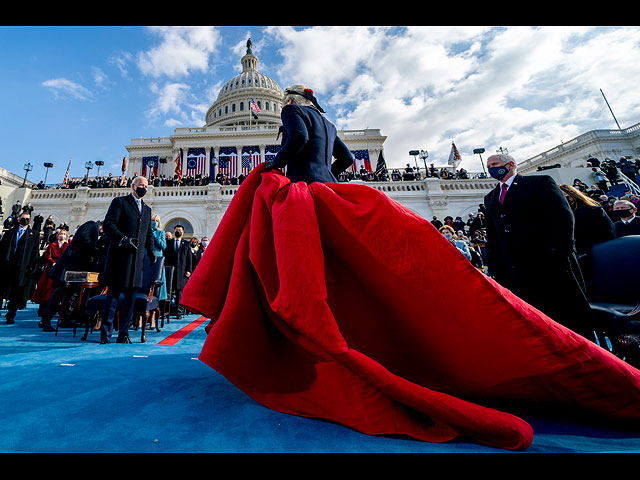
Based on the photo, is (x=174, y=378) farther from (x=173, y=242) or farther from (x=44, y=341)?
(x=173, y=242)

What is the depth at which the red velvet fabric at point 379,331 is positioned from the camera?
1229 millimetres

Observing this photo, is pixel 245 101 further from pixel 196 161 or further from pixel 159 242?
pixel 159 242

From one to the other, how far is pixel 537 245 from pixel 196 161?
4412 cm

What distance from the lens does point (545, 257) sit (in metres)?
2.71

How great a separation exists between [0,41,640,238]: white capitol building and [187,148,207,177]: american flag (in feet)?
0.46

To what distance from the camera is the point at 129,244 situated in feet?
12.9

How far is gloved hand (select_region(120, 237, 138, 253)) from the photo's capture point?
3896mm

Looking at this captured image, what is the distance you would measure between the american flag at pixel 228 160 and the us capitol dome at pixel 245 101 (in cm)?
1369

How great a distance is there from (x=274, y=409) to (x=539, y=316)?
1370 mm

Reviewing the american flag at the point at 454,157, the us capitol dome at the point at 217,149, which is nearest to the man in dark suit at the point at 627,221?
the american flag at the point at 454,157

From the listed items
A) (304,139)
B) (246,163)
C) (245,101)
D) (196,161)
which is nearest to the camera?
(304,139)

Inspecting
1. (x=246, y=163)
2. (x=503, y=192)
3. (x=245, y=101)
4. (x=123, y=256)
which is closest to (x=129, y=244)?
(x=123, y=256)

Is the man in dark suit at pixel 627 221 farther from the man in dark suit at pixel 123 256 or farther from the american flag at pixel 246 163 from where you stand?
the american flag at pixel 246 163
